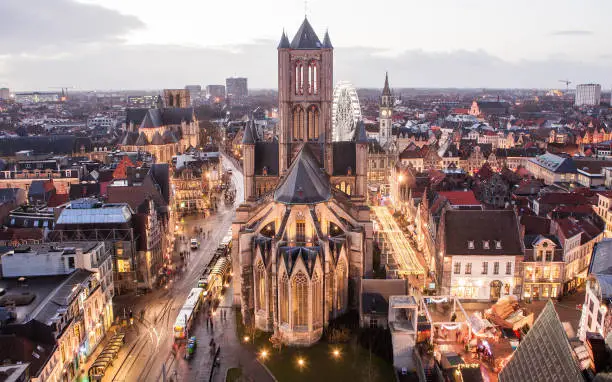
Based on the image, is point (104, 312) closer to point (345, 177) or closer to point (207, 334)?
point (207, 334)

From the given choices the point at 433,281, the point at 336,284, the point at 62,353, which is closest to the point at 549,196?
the point at 433,281

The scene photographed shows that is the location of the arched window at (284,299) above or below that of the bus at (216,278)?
above

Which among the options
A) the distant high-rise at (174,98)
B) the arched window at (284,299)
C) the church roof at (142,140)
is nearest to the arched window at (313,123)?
the arched window at (284,299)

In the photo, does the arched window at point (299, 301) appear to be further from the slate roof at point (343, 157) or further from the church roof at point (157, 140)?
the church roof at point (157, 140)

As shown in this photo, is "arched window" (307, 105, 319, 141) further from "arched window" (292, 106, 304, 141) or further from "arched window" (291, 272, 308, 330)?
"arched window" (291, 272, 308, 330)

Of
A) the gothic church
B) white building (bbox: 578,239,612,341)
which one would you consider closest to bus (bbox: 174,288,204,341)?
the gothic church

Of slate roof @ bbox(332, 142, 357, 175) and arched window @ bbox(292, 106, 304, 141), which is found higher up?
arched window @ bbox(292, 106, 304, 141)
